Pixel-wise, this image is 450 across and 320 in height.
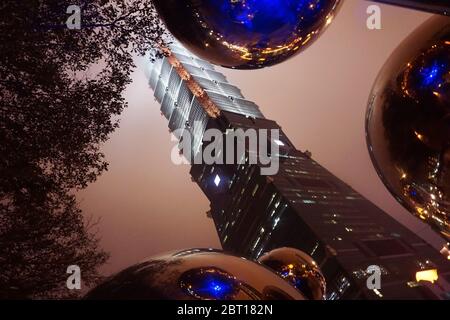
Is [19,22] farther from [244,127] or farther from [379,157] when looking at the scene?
[244,127]

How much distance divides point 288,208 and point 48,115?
37.9 m

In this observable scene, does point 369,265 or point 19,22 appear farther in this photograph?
point 369,265

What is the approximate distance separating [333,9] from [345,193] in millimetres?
52603

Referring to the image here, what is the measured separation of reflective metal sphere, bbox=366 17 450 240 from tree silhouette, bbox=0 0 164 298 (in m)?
6.52

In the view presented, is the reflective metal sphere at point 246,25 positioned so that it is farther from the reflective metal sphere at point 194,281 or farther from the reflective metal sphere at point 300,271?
the reflective metal sphere at point 300,271

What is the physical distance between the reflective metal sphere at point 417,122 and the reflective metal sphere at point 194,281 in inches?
20.4

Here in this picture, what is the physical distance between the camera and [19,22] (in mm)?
6109

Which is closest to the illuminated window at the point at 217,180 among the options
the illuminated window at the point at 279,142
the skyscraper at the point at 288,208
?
the skyscraper at the point at 288,208

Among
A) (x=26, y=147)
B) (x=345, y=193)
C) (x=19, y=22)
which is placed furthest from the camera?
(x=345, y=193)

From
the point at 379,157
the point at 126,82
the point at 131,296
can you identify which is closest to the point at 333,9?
the point at 379,157

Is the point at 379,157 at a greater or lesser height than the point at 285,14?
lesser

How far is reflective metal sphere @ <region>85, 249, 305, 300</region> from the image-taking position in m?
1.10

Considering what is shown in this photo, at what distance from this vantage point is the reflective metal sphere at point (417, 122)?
39.5 inches

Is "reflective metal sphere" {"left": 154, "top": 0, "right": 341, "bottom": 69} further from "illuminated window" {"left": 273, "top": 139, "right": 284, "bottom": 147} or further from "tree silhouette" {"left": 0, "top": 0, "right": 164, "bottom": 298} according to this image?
"illuminated window" {"left": 273, "top": 139, "right": 284, "bottom": 147}
